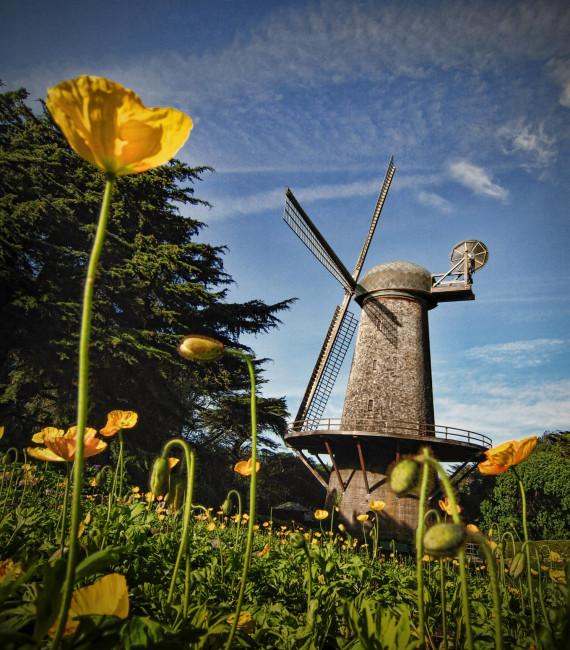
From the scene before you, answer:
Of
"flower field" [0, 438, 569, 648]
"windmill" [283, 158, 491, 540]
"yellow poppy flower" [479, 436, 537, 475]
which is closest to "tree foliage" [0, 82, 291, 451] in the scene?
"windmill" [283, 158, 491, 540]

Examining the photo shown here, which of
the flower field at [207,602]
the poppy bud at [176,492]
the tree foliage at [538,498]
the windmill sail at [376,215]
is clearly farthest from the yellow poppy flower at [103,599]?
the tree foliage at [538,498]

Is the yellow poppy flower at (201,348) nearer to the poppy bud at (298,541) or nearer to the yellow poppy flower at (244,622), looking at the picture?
the yellow poppy flower at (244,622)

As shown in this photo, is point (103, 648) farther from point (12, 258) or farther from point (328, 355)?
point (328, 355)

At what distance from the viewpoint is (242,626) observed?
1.42 m

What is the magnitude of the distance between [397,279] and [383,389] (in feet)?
13.0

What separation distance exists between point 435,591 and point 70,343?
446 inches

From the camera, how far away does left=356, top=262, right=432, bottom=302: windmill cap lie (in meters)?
14.1

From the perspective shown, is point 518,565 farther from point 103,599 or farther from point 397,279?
point 397,279

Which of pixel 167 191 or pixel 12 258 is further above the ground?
pixel 167 191

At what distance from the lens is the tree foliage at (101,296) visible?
12.0m

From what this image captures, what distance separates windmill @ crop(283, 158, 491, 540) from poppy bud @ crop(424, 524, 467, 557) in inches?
420

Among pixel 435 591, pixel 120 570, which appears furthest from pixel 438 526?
pixel 435 591

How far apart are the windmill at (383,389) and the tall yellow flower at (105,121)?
11.0m

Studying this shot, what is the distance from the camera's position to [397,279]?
14211 millimetres
